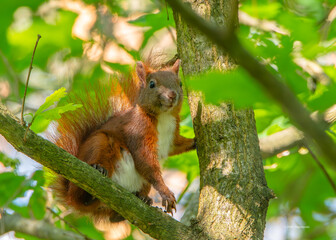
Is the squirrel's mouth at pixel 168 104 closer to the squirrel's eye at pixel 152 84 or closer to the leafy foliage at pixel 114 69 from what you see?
the squirrel's eye at pixel 152 84

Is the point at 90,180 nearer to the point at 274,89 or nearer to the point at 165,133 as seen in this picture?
the point at 165,133

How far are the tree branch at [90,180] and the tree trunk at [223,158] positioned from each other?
0.20 meters

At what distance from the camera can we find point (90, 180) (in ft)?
7.56

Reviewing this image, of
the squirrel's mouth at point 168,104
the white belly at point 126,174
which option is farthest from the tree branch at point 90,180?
the squirrel's mouth at point 168,104

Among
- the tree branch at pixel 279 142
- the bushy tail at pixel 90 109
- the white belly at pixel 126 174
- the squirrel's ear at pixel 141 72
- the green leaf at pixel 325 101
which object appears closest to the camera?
the green leaf at pixel 325 101

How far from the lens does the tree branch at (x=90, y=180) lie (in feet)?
7.19

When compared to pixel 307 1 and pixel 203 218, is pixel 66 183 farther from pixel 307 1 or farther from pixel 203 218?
pixel 307 1

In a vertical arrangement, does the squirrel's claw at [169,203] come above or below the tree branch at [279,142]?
below

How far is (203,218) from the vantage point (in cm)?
254

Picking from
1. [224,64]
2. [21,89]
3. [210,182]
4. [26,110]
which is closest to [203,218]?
[210,182]

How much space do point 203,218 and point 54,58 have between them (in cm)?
233

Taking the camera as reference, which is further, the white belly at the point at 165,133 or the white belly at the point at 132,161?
the white belly at the point at 165,133

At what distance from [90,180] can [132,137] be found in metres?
1.26

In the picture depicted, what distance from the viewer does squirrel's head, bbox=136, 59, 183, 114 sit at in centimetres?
347
